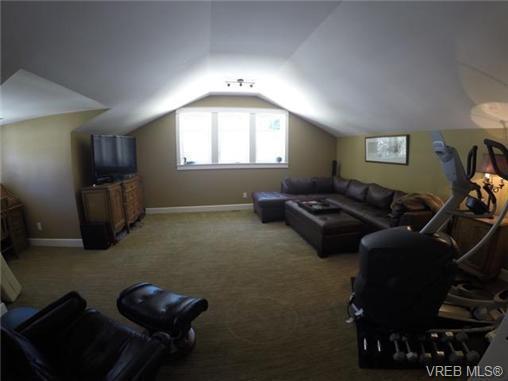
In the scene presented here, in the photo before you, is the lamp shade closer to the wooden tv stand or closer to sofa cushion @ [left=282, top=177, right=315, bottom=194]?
sofa cushion @ [left=282, top=177, right=315, bottom=194]

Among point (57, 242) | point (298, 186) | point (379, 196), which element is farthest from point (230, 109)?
point (57, 242)

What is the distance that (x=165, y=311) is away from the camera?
1.82 meters

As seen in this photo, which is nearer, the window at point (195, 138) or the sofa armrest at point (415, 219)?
the sofa armrest at point (415, 219)

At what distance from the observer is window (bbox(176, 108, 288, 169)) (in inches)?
235

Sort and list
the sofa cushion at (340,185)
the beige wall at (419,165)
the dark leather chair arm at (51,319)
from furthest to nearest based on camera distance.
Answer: the sofa cushion at (340,185)
the beige wall at (419,165)
the dark leather chair arm at (51,319)

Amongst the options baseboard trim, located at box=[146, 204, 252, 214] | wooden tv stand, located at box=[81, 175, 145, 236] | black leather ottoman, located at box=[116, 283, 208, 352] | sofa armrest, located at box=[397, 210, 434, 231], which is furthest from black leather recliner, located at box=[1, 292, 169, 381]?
baseboard trim, located at box=[146, 204, 252, 214]

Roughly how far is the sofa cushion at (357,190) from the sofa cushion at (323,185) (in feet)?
1.84

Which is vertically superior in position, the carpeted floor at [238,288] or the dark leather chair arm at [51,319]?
the dark leather chair arm at [51,319]

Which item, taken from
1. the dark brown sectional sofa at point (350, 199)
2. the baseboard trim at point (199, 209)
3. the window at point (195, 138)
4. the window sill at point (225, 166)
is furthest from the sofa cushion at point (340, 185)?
the window at point (195, 138)

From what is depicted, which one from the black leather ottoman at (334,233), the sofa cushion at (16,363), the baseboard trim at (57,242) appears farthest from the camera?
the baseboard trim at (57,242)

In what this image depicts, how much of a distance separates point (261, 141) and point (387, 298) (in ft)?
16.0

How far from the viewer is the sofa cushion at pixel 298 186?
18.9ft

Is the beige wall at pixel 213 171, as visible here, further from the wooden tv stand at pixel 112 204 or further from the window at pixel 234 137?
the wooden tv stand at pixel 112 204

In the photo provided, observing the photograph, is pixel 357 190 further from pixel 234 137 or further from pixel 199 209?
pixel 199 209
